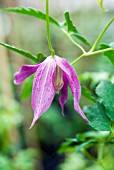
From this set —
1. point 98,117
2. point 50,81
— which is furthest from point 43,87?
point 98,117

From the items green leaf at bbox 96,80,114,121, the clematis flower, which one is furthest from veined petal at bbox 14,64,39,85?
green leaf at bbox 96,80,114,121

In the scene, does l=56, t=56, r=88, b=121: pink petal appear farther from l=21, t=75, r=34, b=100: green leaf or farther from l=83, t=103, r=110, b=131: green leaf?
l=21, t=75, r=34, b=100: green leaf

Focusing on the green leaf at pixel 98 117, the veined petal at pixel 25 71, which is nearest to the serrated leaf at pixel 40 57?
the veined petal at pixel 25 71

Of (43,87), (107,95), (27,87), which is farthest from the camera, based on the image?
(27,87)

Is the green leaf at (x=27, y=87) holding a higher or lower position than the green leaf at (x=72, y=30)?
lower

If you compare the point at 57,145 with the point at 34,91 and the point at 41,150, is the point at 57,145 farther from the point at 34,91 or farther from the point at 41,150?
the point at 34,91

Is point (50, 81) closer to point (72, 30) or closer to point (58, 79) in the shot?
point (58, 79)

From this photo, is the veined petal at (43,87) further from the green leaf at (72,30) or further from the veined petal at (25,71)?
the green leaf at (72,30)

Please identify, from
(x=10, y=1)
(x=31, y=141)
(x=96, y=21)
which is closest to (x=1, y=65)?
(x=10, y=1)
